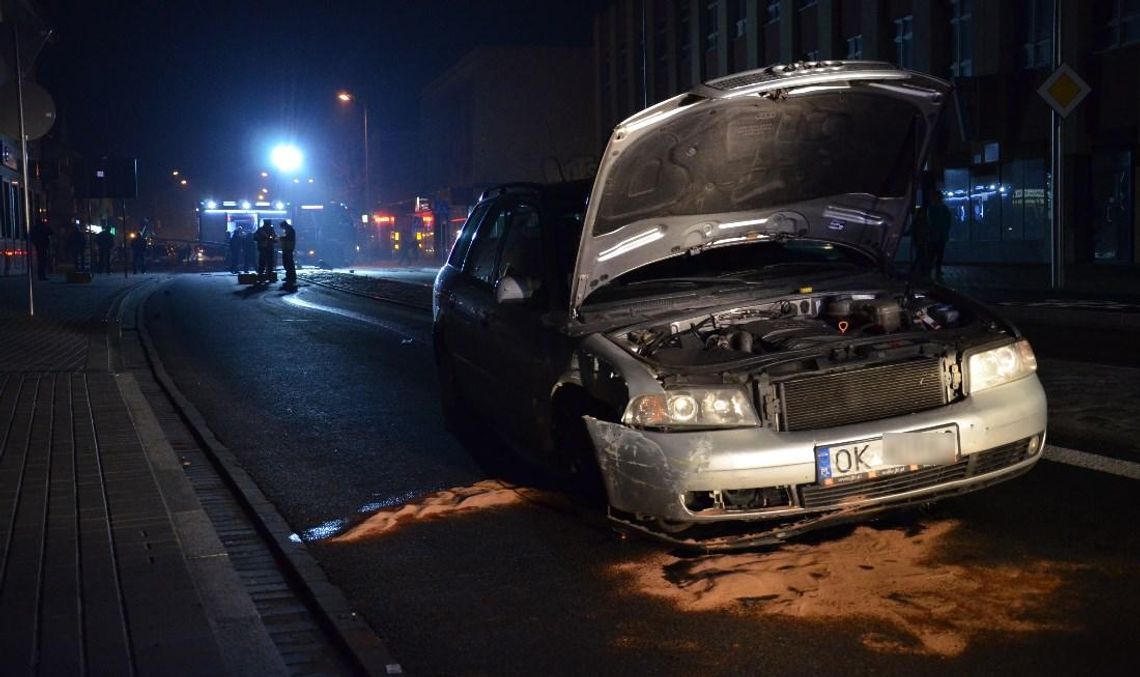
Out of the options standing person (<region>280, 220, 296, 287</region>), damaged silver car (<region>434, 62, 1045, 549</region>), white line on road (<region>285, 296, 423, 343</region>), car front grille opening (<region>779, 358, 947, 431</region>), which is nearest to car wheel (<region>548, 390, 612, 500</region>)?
damaged silver car (<region>434, 62, 1045, 549</region>)

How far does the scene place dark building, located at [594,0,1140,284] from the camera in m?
26.3

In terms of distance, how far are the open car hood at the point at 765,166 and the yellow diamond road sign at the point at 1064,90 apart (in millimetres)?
12913

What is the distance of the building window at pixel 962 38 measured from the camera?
3047cm

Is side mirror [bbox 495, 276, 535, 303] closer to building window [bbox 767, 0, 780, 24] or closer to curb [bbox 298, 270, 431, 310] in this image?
curb [bbox 298, 270, 431, 310]

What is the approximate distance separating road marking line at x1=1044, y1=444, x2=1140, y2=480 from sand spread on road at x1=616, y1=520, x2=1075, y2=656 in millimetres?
1511

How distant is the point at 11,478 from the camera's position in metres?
6.96

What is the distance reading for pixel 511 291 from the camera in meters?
6.37

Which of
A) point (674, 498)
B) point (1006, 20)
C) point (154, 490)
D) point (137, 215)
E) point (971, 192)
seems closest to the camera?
point (674, 498)

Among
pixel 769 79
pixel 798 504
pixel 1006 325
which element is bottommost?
pixel 798 504

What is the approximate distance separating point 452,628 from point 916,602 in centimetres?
174

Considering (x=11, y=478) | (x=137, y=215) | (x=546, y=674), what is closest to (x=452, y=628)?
(x=546, y=674)

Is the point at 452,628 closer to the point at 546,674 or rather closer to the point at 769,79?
the point at 546,674

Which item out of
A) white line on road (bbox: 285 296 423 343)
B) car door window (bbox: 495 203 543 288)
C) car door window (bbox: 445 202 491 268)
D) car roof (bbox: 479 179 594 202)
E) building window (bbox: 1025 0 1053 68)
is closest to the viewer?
car door window (bbox: 495 203 543 288)

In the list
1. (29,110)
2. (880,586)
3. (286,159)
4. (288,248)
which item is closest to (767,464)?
(880,586)
